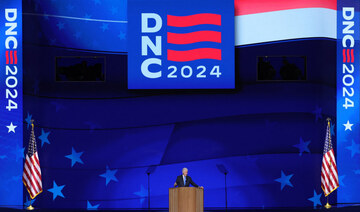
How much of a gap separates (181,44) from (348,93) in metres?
4.66

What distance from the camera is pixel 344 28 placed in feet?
65.1

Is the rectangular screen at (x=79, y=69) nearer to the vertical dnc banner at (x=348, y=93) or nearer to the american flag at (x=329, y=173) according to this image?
the american flag at (x=329, y=173)

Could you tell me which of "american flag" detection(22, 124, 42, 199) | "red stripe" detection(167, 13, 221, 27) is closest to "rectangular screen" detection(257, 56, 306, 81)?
"red stripe" detection(167, 13, 221, 27)

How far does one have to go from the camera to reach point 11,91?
1955cm

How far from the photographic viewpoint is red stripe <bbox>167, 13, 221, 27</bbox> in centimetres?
1981

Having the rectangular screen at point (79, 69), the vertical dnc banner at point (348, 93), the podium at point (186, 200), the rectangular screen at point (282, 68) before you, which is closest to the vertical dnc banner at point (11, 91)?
the rectangular screen at point (79, 69)

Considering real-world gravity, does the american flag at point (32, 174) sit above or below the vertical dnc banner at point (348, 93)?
below

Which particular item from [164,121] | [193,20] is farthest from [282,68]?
[164,121]

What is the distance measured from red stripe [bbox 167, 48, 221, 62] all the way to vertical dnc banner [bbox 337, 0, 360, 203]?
332 cm

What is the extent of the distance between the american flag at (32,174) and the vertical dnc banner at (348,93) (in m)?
7.86

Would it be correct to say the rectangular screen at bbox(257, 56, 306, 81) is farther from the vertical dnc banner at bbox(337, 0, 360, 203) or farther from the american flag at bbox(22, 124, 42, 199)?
the american flag at bbox(22, 124, 42, 199)

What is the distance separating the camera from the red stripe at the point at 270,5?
65.2 ft

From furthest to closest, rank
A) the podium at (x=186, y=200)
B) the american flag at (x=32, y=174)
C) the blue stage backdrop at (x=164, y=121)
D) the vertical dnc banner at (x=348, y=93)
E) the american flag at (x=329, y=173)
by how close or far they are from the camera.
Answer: the vertical dnc banner at (x=348, y=93) → the blue stage backdrop at (x=164, y=121) → the american flag at (x=329, y=173) → the american flag at (x=32, y=174) → the podium at (x=186, y=200)

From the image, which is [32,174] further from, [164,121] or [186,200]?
[186,200]
